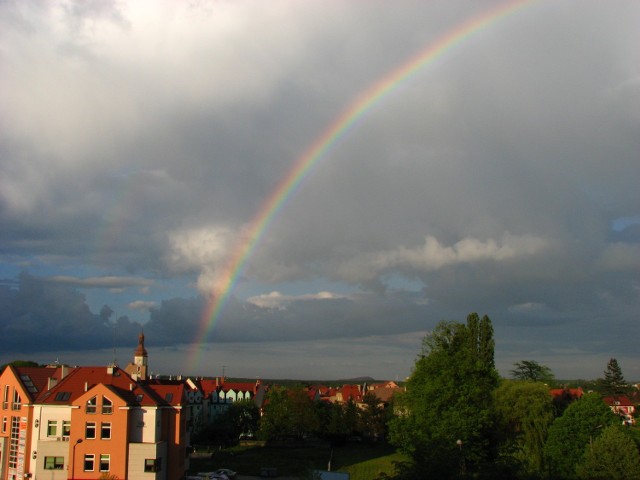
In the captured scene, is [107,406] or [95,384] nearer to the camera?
[107,406]

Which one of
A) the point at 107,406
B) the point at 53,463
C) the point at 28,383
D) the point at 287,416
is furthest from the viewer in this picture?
the point at 287,416

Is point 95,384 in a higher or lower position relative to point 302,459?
higher

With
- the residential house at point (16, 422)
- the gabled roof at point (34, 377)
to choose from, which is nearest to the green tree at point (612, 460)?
the residential house at point (16, 422)

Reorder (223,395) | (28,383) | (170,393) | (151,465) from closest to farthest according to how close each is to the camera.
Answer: (151,465) < (28,383) < (170,393) < (223,395)

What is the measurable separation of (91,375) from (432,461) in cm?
4565

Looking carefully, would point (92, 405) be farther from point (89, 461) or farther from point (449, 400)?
point (449, 400)


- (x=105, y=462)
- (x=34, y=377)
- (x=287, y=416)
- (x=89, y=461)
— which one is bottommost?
(x=287, y=416)

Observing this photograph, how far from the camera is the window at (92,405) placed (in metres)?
51.7

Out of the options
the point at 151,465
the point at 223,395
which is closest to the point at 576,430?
the point at 151,465

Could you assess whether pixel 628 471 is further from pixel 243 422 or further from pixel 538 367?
pixel 243 422

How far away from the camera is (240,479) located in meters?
69.4

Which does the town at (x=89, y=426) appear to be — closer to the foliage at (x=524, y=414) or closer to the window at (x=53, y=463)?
the window at (x=53, y=463)

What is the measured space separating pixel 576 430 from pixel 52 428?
4808cm

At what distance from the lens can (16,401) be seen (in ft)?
182
